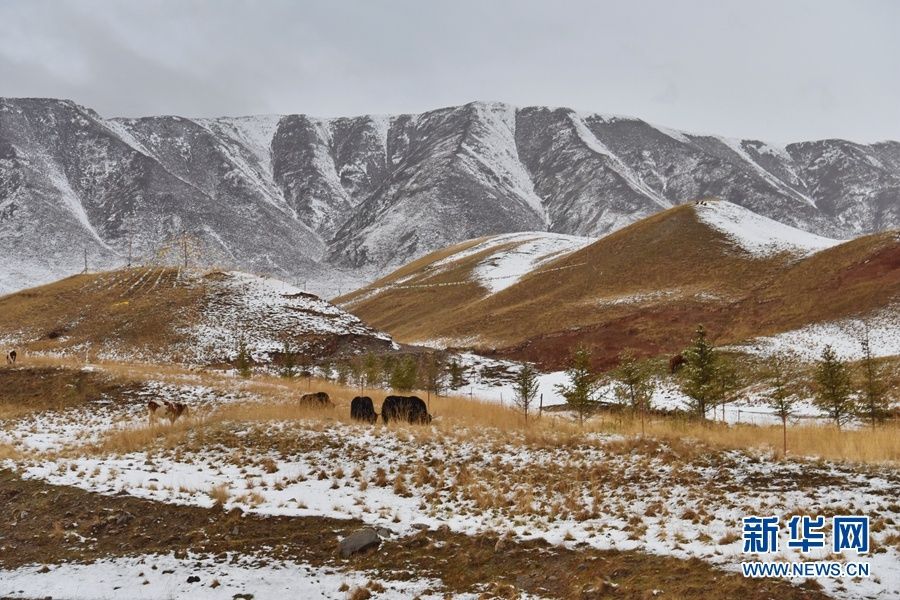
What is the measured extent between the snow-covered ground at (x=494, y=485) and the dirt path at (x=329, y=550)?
437 millimetres

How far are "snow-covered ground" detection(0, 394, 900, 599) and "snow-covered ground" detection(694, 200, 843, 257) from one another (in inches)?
2600

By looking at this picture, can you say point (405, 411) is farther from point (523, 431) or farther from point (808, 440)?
point (808, 440)

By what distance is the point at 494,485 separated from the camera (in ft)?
44.4

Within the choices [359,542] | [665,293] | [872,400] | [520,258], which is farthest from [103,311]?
[520,258]

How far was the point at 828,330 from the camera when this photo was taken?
4506 cm

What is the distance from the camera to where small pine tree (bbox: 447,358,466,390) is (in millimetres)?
47625

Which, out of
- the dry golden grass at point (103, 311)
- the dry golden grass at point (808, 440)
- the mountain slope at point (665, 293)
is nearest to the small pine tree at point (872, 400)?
the dry golden grass at point (808, 440)

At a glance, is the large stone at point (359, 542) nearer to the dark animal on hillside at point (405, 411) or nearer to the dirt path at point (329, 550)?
the dirt path at point (329, 550)

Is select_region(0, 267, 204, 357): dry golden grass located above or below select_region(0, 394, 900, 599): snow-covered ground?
above

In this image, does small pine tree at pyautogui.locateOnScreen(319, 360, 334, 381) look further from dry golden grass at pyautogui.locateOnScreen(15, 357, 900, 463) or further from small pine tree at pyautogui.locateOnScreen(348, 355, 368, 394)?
dry golden grass at pyautogui.locateOnScreen(15, 357, 900, 463)

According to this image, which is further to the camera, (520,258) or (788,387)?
(520,258)

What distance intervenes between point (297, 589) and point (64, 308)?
5907 centimetres

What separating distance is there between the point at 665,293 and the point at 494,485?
194ft

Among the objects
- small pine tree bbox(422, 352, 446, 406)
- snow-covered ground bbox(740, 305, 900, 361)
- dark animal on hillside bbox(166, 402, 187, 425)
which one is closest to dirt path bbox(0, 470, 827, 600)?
dark animal on hillside bbox(166, 402, 187, 425)
